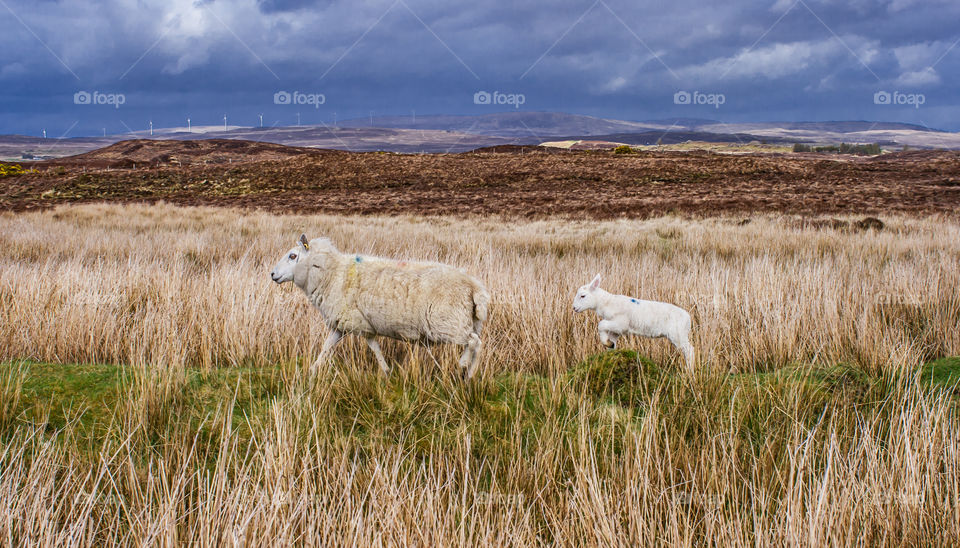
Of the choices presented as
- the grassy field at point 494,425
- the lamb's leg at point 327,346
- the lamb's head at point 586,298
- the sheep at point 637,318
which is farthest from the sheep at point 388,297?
the sheep at point 637,318

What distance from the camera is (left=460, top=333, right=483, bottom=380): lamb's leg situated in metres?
3.96

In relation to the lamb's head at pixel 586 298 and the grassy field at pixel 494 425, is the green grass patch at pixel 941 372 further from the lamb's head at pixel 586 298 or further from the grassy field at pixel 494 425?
the lamb's head at pixel 586 298

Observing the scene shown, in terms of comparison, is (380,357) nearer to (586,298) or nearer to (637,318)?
(586,298)

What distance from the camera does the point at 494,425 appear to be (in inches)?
127

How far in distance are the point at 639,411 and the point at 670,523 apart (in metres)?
1.18

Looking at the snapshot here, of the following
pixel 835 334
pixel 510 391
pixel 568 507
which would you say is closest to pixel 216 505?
pixel 568 507

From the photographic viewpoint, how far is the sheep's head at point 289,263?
4438mm

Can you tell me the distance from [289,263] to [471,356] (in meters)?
1.55

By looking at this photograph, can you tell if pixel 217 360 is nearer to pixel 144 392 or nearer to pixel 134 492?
pixel 144 392

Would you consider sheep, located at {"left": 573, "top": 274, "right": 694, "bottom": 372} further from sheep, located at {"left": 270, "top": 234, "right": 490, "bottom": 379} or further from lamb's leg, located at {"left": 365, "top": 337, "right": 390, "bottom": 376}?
lamb's leg, located at {"left": 365, "top": 337, "right": 390, "bottom": 376}

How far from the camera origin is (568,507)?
7.27ft

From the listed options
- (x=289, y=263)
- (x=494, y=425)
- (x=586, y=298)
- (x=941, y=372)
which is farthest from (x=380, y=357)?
(x=941, y=372)

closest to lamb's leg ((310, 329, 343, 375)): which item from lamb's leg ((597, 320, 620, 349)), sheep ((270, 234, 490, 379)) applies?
sheep ((270, 234, 490, 379))

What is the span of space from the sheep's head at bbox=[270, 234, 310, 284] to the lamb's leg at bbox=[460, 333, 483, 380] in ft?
4.80
